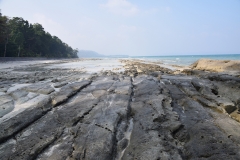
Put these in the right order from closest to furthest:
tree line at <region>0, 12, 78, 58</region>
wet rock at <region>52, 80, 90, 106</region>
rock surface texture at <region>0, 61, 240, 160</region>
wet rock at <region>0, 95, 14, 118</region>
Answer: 1. rock surface texture at <region>0, 61, 240, 160</region>
2. wet rock at <region>0, 95, 14, 118</region>
3. wet rock at <region>52, 80, 90, 106</region>
4. tree line at <region>0, 12, 78, 58</region>

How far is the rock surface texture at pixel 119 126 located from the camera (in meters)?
3.06

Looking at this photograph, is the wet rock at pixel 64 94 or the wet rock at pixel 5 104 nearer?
the wet rock at pixel 5 104

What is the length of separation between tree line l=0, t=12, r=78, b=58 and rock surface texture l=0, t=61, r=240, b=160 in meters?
35.5

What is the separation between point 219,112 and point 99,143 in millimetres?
3624

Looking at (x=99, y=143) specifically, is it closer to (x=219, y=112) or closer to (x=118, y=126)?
(x=118, y=126)

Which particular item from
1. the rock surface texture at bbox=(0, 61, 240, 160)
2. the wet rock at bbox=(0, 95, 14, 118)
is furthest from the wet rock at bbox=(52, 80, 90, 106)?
the wet rock at bbox=(0, 95, 14, 118)

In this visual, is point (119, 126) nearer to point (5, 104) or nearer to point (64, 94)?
point (64, 94)

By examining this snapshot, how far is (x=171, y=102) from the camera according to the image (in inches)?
208

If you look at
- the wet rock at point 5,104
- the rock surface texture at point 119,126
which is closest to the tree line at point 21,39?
the wet rock at point 5,104

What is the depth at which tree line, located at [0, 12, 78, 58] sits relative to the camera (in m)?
36.1

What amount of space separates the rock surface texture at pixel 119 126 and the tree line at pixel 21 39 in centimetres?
3554

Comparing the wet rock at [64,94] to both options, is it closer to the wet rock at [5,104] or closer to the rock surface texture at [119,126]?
the rock surface texture at [119,126]

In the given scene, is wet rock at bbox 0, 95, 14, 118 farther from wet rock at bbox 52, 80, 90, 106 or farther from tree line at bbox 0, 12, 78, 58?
tree line at bbox 0, 12, 78, 58

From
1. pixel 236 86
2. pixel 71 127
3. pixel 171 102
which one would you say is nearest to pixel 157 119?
pixel 171 102
